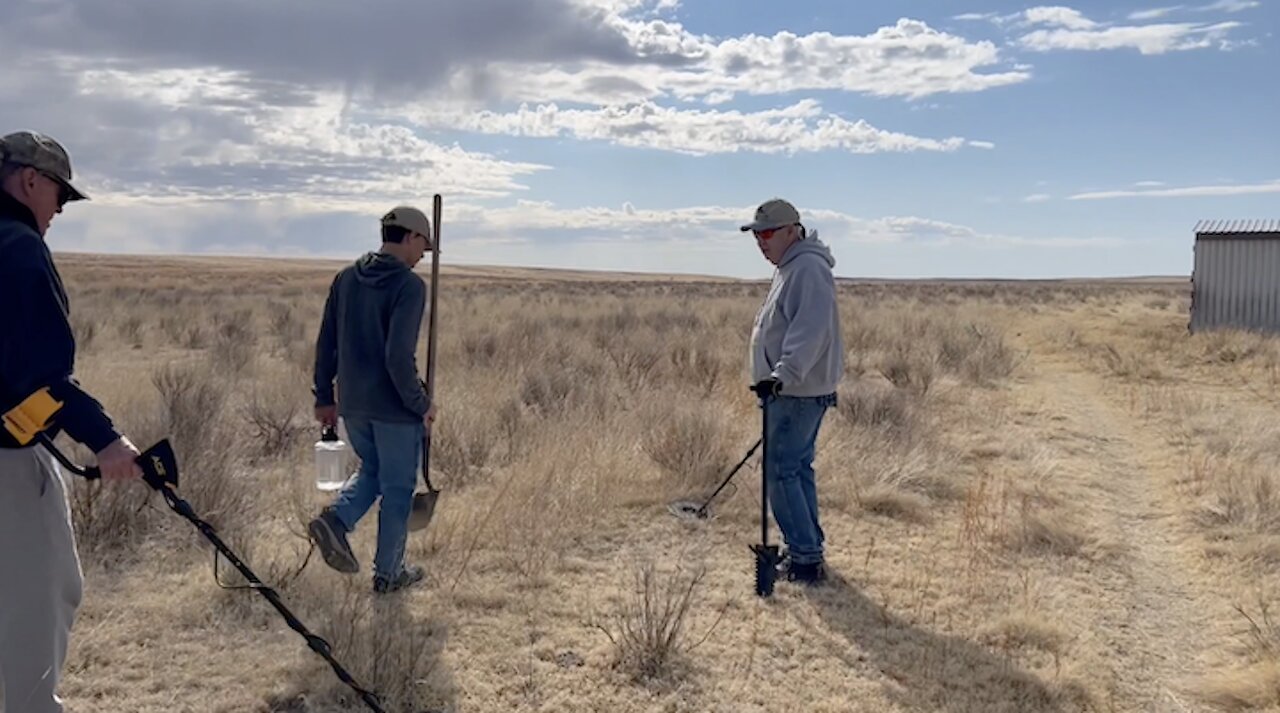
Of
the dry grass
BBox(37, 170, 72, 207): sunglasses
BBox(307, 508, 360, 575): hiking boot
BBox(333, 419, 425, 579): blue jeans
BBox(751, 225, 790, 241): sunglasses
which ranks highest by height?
BBox(751, 225, 790, 241): sunglasses

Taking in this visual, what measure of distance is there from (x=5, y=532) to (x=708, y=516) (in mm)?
4201

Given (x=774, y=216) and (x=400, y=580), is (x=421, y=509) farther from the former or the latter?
(x=774, y=216)

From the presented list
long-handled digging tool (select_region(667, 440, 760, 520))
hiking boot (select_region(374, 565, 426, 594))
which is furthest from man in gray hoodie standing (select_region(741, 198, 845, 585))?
hiking boot (select_region(374, 565, 426, 594))

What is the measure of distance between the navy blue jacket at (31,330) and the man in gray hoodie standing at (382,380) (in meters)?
1.67

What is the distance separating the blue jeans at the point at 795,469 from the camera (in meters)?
5.00

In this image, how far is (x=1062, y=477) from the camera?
774cm

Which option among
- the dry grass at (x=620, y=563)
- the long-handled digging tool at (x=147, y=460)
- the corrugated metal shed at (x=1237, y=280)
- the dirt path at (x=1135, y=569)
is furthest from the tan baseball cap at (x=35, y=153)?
the corrugated metal shed at (x=1237, y=280)

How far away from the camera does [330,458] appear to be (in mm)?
5086

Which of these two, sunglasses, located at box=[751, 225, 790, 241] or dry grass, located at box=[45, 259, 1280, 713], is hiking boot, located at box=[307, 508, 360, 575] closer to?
dry grass, located at box=[45, 259, 1280, 713]

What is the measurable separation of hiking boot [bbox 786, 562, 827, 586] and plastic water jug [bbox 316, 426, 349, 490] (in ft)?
7.68

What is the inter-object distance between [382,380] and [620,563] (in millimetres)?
1733

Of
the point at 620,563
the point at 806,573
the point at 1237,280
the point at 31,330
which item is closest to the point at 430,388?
the point at 620,563

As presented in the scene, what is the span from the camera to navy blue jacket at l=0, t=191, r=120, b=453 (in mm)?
2625

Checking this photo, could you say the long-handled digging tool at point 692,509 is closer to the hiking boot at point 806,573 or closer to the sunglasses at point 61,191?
the hiking boot at point 806,573
